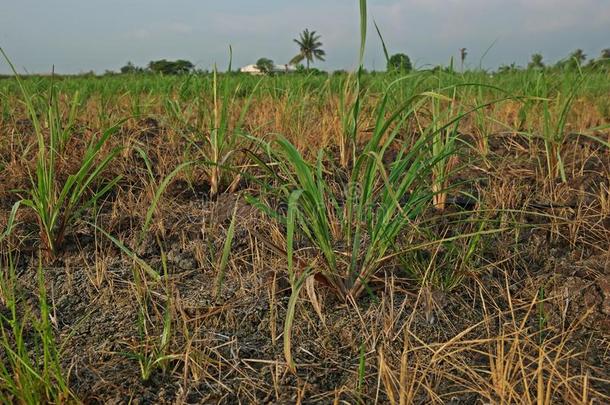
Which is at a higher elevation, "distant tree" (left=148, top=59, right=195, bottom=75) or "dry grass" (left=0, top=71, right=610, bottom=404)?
"distant tree" (left=148, top=59, right=195, bottom=75)

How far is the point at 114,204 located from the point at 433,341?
1.09 meters

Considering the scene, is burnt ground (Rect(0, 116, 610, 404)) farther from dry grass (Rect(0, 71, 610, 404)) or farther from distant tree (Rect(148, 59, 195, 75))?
distant tree (Rect(148, 59, 195, 75))

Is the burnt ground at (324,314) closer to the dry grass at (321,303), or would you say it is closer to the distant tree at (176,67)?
the dry grass at (321,303)

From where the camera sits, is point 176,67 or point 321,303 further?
point 176,67

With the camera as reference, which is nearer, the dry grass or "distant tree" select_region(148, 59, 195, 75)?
the dry grass

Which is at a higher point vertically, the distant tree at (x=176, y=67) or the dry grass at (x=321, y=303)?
the distant tree at (x=176, y=67)

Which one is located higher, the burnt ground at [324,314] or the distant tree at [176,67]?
the distant tree at [176,67]

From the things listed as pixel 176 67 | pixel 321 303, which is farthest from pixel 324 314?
pixel 176 67

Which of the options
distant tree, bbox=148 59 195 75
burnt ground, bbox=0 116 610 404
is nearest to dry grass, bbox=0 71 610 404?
burnt ground, bbox=0 116 610 404

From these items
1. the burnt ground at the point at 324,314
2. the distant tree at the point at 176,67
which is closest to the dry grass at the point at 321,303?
the burnt ground at the point at 324,314

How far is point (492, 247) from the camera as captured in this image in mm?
1466

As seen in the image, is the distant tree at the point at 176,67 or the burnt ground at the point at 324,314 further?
the distant tree at the point at 176,67

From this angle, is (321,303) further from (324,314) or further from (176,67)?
(176,67)

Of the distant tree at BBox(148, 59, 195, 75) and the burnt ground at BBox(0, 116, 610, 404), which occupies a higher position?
the distant tree at BBox(148, 59, 195, 75)
